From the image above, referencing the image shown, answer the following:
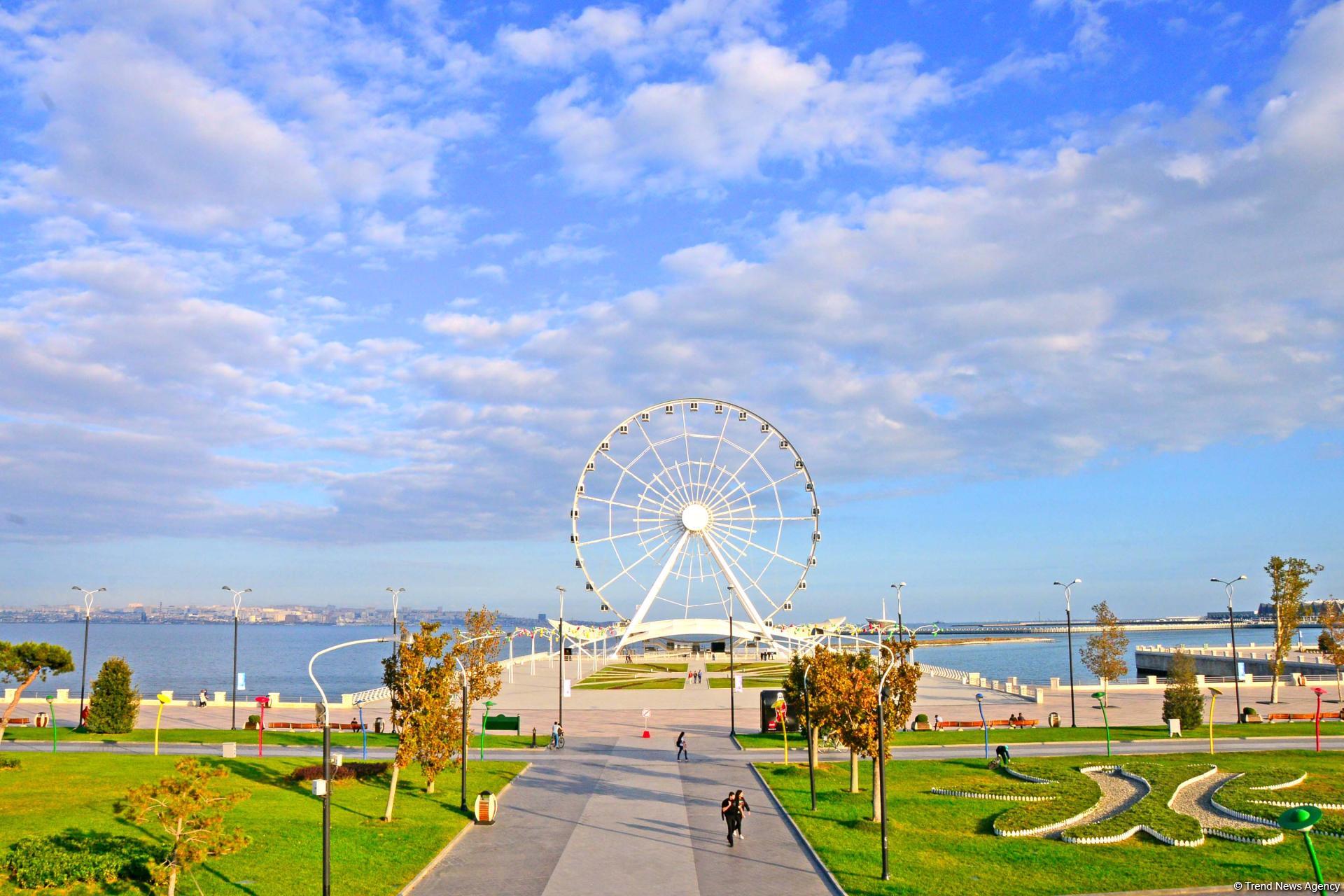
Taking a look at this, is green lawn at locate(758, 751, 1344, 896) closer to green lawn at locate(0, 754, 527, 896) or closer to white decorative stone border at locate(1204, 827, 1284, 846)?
white decorative stone border at locate(1204, 827, 1284, 846)

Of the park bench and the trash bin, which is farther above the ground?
the trash bin

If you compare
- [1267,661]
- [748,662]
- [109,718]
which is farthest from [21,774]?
[1267,661]

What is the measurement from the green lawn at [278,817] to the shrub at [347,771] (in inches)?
25.0

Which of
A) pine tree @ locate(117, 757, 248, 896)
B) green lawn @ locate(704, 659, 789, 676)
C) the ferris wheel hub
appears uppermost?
the ferris wheel hub

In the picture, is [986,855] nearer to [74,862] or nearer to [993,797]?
[993,797]

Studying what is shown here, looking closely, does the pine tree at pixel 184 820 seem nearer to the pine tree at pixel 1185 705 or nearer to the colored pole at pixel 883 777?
the colored pole at pixel 883 777

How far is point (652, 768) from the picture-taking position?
41406mm

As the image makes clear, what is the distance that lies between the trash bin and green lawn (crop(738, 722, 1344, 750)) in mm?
19511

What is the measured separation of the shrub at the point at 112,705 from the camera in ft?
169

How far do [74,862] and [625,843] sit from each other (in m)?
13.3

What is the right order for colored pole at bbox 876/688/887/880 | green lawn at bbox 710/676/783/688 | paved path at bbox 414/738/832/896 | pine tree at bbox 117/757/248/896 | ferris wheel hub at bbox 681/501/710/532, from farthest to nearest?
ferris wheel hub at bbox 681/501/710/532 < green lawn at bbox 710/676/783/688 < colored pole at bbox 876/688/887/880 < paved path at bbox 414/738/832/896 < pine tree at bbox 117/757/248/896

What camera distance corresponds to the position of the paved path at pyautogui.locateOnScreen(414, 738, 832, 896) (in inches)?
920

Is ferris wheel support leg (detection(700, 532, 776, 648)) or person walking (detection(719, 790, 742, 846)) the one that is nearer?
person walking (detection(719, 790, 742, 846))

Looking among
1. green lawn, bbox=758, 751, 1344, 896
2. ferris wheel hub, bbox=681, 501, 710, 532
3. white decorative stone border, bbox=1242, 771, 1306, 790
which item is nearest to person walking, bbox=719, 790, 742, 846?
green lawn, bbox=758, 751, 1344, 896
